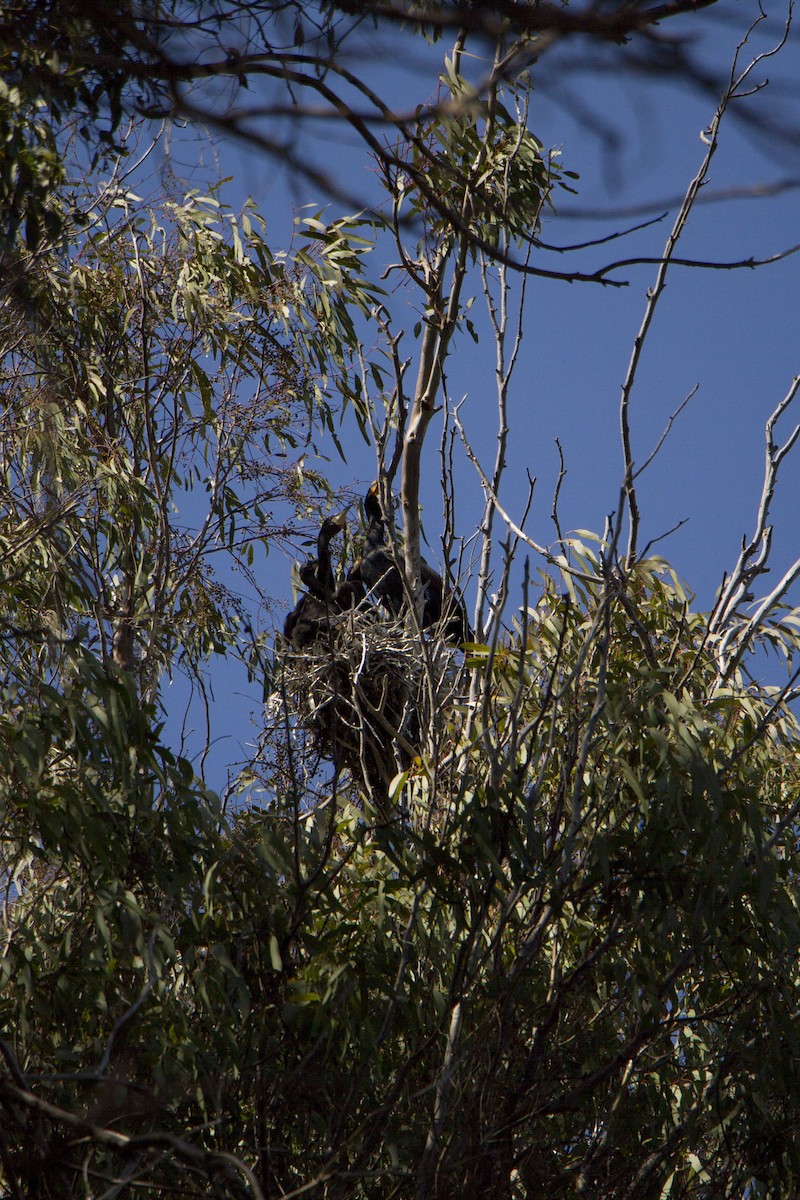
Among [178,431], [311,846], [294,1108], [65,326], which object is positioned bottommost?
[294,1108]

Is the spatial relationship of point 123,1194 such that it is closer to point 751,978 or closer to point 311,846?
point 311,846

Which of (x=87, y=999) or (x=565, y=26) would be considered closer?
(x=565, y=26)

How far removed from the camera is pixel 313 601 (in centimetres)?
606

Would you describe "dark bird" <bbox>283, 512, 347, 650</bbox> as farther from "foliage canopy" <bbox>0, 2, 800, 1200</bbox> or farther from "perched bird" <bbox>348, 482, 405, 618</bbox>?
"foliage canopy" <bbox>0, 2, 800, 1200</bbox>

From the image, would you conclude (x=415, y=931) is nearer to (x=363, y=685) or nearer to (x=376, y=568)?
(x=363, y=685)

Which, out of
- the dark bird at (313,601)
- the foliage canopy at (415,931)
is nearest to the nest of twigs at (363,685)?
the dark bird at (313,601)

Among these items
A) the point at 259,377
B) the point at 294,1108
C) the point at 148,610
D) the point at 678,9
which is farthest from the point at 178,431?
the point at 678,9

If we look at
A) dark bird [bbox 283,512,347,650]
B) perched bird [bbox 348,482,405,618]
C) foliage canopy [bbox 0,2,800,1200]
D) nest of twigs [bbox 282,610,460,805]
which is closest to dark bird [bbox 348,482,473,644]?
perched bird [bbox 348,482,405,618]

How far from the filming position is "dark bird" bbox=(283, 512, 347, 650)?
5.84 meters

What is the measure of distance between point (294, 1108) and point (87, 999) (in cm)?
52


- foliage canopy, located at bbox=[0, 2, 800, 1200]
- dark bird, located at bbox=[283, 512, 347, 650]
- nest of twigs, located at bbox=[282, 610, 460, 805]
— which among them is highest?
dark bird, located at bbox=[283, 512, 347, 650]

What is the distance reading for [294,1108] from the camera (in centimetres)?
Answer: 293

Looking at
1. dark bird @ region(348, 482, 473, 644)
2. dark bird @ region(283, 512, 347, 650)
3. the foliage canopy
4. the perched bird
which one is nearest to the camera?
the foliage canopy

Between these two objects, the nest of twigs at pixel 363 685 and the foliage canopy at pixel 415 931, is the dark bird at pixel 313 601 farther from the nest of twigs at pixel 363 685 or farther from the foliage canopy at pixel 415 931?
the foliage canopy at pixel 415 931
